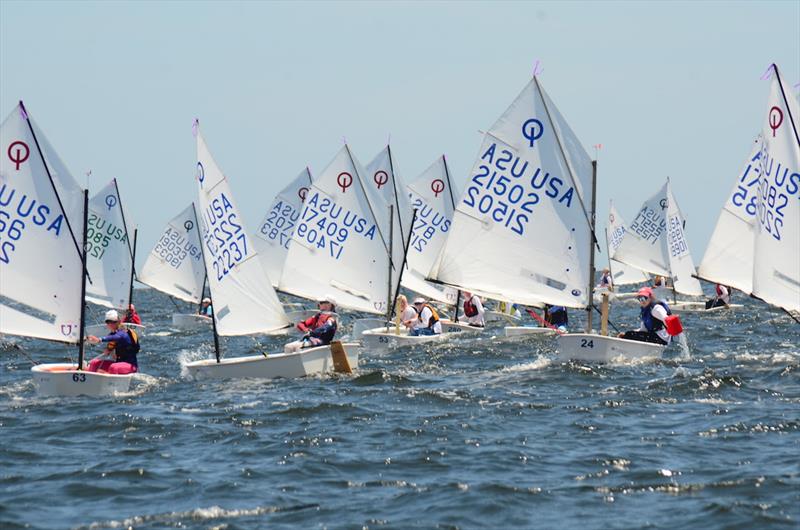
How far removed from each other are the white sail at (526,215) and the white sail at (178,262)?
2668 cm

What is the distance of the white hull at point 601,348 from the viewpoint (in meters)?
24.9

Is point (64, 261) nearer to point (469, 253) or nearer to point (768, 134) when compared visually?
point (469, 253)

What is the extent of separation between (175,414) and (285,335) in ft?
67.1

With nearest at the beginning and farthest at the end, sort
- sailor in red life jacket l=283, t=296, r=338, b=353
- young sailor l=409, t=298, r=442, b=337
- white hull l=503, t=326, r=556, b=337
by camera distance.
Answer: sailor in red life jacket l=283, t=296, r=338, b=353 → white hull l=503, t=326, r=556, b=337 → young sailor l=409, t=298, r=442, b=337

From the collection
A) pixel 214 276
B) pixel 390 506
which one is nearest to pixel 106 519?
pixel 390 506

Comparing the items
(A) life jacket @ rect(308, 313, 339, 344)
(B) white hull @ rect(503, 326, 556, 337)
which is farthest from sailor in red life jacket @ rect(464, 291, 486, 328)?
(A) life jacket @ rect(308, 313, 339, 344)

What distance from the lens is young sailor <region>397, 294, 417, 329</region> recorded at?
32.8 m

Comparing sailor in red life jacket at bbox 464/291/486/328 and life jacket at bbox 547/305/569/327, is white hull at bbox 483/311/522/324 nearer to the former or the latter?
sailor in red life jacket at bbox 464/291/486/328

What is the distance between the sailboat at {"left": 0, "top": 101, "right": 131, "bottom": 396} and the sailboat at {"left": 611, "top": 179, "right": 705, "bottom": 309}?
42.0 metres

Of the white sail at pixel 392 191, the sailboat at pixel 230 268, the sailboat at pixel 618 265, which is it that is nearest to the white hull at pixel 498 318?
the white sail at pixel 392 191

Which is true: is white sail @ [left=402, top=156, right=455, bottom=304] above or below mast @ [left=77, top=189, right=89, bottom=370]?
above

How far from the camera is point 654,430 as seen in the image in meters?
17.6

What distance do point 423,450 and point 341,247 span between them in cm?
1948

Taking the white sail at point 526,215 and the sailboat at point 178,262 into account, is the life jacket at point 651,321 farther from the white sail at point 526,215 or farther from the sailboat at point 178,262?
the sailboat at point 178,262
